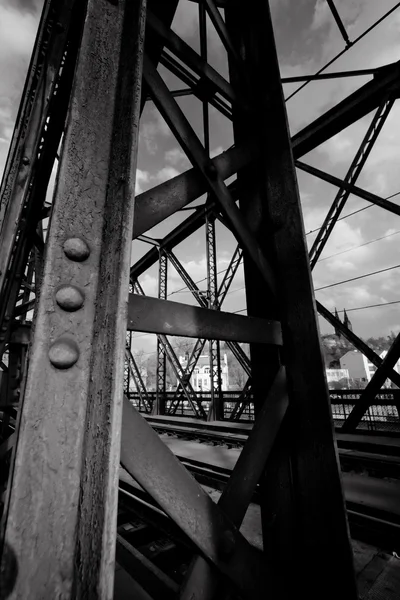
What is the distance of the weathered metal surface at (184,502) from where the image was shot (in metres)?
0.85

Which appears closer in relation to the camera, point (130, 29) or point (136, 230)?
point (130, 29)

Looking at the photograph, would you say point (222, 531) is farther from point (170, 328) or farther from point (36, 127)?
point (36, 127)

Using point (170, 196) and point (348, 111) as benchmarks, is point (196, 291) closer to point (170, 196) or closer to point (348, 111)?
point (348, 111)

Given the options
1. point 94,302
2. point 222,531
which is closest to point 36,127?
point 94,302

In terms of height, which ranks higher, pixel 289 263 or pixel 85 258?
pixel 289 263

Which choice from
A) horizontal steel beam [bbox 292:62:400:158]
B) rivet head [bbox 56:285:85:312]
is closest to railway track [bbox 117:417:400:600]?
rivet head [bbox 56:285:85:312]

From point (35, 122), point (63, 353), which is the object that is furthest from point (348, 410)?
point (63, 353)

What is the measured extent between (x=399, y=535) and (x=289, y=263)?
9.72ft

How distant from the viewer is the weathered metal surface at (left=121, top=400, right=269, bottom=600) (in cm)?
85

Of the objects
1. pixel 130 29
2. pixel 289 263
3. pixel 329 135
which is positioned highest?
pixel 329 135

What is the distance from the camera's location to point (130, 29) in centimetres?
96

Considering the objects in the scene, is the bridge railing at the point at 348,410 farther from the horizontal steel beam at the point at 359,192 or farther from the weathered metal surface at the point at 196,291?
the horizontal steel beam at the point at 359,192

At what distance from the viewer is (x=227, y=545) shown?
1.00m

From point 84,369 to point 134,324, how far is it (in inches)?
15.1
